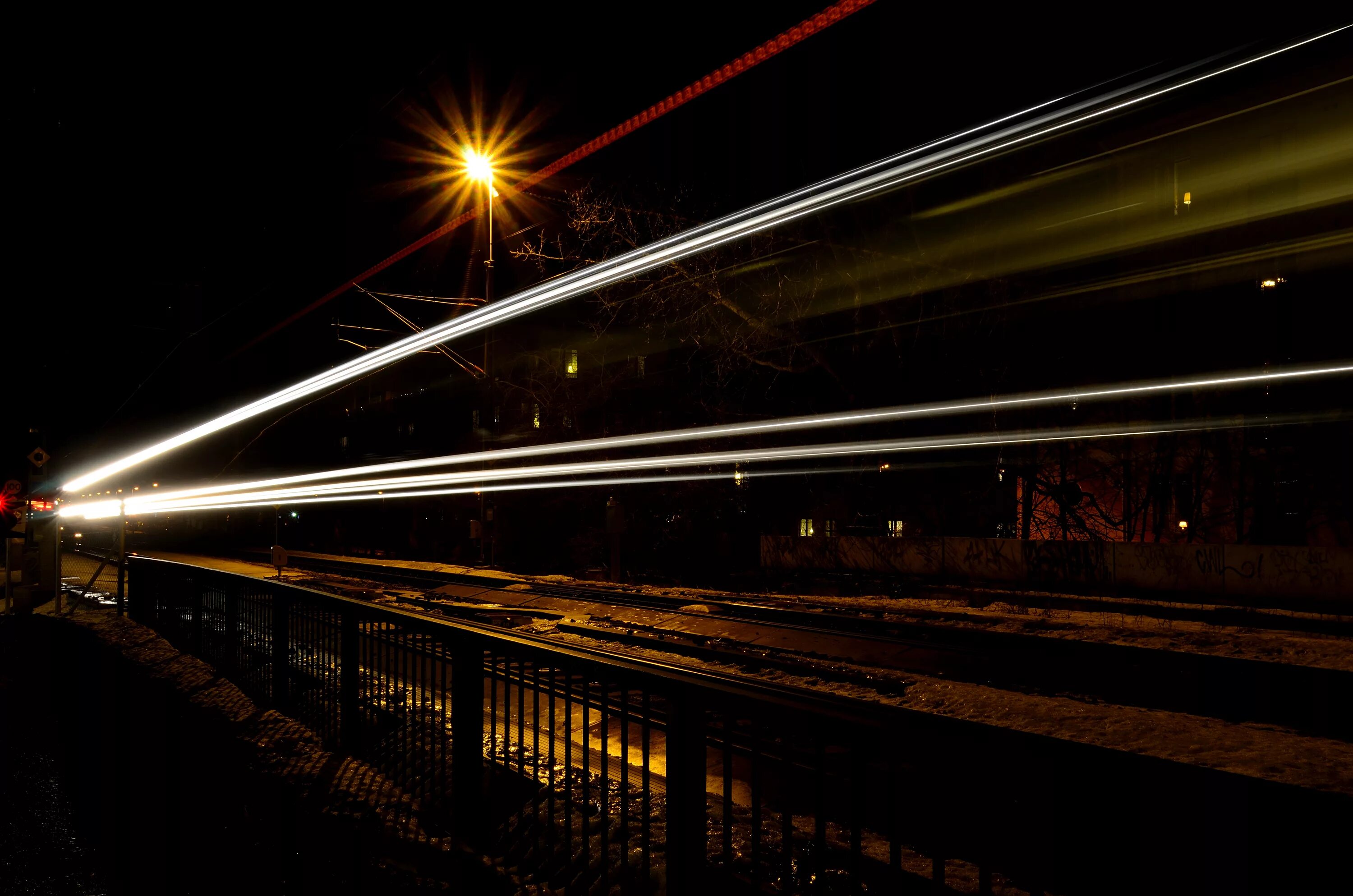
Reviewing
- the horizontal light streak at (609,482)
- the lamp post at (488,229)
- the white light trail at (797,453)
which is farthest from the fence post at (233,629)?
the horizontal light streak at (609,482)

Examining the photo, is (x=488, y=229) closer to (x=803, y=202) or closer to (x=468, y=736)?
(x=803, y=202)

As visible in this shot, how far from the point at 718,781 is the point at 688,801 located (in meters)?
4.08

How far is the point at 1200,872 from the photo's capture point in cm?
206

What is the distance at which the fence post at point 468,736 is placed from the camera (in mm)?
4711

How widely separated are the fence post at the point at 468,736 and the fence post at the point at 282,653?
409cm

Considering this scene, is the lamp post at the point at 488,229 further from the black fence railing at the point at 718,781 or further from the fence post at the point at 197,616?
the black fence railing at the point at 718,781

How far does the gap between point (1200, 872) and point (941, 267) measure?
23.3m

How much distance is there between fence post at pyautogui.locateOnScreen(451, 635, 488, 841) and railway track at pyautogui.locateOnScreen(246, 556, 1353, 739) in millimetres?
5600

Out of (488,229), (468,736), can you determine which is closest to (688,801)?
(468,736)

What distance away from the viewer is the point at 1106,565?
60.7 feet

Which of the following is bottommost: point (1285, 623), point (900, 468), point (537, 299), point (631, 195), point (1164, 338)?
point (1285, 623)

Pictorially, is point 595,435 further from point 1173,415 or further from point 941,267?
point 1173,415

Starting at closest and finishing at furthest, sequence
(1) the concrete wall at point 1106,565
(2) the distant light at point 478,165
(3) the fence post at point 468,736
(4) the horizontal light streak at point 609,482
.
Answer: (3) the fence post at point 468,736
(1) the concrete wall at point 1106,565
(2) the distant light at point 478,165
(4) the horizontal light streak at point 609,482

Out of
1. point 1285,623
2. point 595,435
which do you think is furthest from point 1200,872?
point 595,435
